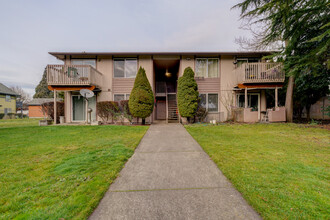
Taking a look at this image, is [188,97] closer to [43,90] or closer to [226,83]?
[226,83]

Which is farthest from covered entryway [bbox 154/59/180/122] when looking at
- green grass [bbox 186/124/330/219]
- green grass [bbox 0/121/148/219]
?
green grass [bbox 0/121/148/219]

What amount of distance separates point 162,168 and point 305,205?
2062 mm

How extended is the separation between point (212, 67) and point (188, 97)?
155 inches

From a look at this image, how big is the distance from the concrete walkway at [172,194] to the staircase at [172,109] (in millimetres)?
8148

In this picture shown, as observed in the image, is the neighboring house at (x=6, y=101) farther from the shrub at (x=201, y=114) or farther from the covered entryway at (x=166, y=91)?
the shrub at (x=201, y=114)

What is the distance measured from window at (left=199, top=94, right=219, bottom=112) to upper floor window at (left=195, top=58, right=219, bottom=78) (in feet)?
5.35

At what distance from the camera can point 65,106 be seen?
10242 mm

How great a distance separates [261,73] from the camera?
Answer: 9.09 metres

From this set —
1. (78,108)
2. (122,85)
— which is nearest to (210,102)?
(122,85)

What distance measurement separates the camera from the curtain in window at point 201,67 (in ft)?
35.2

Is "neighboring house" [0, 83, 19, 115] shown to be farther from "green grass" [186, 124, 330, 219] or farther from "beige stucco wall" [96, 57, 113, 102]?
"green grass" [186, 124, 330, 219]

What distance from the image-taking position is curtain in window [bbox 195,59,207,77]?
10734 millimetres

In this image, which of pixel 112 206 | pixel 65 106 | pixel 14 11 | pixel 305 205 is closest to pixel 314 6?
pixel 305 205

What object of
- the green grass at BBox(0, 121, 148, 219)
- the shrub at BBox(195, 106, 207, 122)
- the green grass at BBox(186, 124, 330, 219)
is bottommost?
the green grass at BBox(0, 121, 148, 219)
